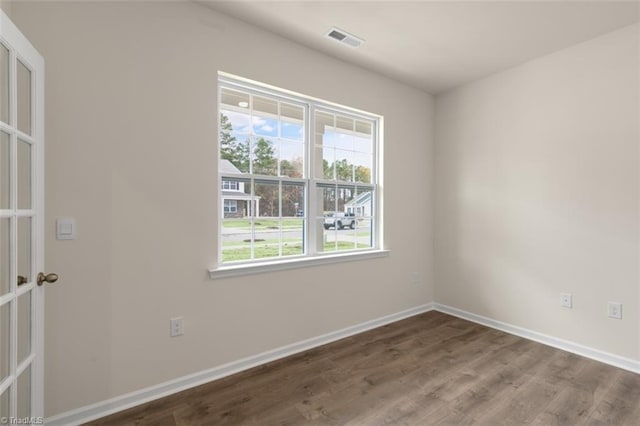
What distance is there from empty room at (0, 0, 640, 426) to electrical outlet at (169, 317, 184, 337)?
0.04ft

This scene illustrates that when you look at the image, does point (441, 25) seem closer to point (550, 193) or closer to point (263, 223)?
point (550, 193)

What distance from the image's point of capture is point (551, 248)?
9.38 ft

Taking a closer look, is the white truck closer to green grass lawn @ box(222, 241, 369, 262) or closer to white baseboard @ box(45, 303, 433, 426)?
green grass lawn @ box(222, 241, 369, 262)

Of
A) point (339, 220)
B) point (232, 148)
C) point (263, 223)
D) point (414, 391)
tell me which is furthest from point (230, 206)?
point (414, 391)

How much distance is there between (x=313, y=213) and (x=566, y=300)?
96.6 inches

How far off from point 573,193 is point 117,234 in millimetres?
3656

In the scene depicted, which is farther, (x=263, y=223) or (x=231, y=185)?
(x=263, y=223)

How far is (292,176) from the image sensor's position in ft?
9.20

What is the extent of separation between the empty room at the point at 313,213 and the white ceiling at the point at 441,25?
21mm

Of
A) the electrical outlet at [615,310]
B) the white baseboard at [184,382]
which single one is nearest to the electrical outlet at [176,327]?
the white baseboard at [184,382]

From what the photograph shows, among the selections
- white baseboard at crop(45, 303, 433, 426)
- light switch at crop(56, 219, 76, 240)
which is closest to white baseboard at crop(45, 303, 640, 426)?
white baseboard at crop(45, 303, 433, 426)

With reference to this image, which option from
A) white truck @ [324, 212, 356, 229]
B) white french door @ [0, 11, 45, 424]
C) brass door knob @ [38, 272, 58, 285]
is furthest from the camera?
white truck @ [324, 212, 356, 229]

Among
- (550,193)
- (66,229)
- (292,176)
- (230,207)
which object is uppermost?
(292,176)

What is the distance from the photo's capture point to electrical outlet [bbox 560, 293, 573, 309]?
2740mm
